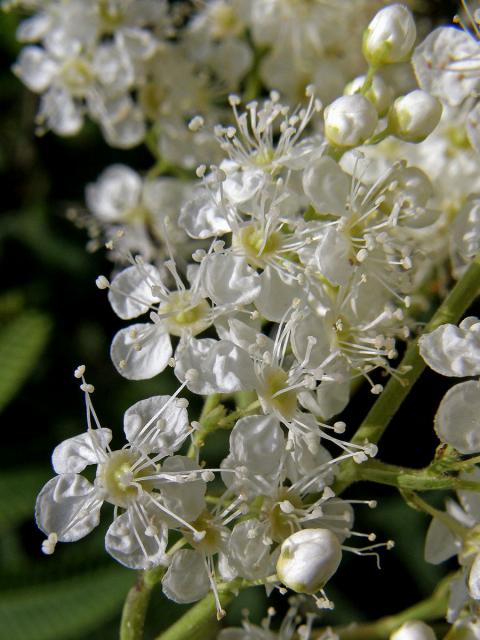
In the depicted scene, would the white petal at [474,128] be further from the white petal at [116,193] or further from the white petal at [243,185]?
the white petal at [116,193]

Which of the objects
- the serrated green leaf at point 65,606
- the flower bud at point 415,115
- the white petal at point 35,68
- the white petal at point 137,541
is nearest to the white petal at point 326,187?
the flower bud at point 415,115

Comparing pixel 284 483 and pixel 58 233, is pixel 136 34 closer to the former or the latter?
pixel 58 233

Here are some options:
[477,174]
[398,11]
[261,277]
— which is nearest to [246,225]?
[261,277]

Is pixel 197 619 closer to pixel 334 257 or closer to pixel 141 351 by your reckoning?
pixel 141 351

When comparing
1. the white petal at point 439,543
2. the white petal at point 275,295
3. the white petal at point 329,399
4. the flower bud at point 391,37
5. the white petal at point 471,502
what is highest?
the flower bud at point 391,37

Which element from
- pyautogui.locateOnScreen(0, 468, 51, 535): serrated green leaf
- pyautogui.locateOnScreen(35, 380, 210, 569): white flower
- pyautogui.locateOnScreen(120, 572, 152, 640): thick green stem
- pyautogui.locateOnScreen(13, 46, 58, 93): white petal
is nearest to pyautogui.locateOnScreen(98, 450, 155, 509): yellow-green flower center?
pyautogui.locateOnScreen(35, 380, 210, 569): white flower

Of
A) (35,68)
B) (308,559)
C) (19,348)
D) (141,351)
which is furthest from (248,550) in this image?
Answer: (35,68)
